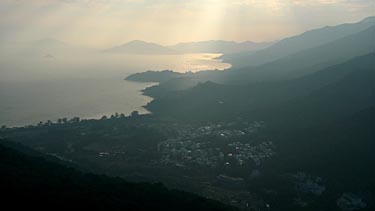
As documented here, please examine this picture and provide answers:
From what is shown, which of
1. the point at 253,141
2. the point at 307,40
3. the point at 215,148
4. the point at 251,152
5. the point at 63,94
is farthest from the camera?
the point at 307,40

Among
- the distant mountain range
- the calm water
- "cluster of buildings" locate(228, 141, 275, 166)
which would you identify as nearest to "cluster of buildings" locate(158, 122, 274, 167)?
"cluster of buildings" locate(228, 141, 275, 166)

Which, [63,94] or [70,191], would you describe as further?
[63,94]

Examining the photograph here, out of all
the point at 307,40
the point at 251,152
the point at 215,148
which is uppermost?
the point at 307,40

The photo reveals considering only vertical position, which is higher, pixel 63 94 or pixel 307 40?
pixel 307 40

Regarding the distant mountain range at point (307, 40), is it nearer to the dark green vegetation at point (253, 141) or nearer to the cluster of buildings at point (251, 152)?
the dark green vegetation at point (253, 141)

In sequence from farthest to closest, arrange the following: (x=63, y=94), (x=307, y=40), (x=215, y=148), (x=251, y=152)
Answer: (x=307, y=40) → (x=63, y=94) → (x=215, y=148) → (x=251, y=152)

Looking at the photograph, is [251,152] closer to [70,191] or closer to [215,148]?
[215,148]

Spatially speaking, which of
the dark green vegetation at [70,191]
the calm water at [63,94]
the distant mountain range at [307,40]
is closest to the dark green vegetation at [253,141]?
the dark green vegetation at [70,191]

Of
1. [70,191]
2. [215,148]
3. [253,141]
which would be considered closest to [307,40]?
[253,141]
